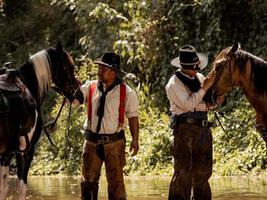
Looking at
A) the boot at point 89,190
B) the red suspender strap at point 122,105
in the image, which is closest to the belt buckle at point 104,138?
the red suspender strap at point 122,105

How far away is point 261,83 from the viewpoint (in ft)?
27.3

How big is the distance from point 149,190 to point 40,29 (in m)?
16.8

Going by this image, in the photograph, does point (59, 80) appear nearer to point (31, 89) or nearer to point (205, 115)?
point (31, 89)

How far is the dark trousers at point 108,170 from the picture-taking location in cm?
866

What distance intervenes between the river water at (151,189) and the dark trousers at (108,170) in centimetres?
288

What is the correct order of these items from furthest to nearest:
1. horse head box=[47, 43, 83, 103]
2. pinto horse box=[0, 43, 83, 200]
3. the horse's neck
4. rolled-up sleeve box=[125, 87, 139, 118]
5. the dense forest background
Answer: the dense forest background
horse head box=[47, 43, 83, 103]
the horse's neck
rolled-up sleeve box=[125, 87, 139, 118]
pinto horse box=[0, 43, 83, 200]

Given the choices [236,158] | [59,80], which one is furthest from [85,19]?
[59,80]

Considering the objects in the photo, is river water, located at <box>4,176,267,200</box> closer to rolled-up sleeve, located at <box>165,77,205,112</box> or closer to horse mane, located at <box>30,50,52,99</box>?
horse mane, located at <box>30,50,52,99</box>

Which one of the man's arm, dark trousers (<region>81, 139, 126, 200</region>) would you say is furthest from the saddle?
the man's arm

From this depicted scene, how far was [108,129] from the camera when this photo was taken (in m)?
8.66

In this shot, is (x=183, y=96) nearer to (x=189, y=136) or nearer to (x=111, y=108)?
(x=189, y=136)

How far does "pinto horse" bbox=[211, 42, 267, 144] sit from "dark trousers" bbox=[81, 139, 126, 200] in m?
1.42

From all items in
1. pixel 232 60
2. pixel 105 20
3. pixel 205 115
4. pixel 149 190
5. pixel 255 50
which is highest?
pixel 105 20

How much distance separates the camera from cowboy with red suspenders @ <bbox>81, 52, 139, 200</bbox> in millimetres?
8648
